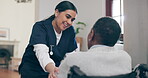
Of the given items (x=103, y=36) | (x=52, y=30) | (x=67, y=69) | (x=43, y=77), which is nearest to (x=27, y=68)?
(x=43, y=77)

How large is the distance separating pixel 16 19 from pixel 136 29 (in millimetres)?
6787

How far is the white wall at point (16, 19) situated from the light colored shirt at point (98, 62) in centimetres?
792

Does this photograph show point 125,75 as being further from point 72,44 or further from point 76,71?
point 72,44

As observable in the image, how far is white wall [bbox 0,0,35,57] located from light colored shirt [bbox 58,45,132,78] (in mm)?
7916

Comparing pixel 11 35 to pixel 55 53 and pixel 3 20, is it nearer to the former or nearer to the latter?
pixel 3 20

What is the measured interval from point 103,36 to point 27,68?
667mm

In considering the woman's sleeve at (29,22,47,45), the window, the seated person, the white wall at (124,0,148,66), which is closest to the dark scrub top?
the woman's sleeve at (29,22,47,45)

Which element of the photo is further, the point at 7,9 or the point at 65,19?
the point at 7,9

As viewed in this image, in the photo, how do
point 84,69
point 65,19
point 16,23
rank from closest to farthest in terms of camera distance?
point 84,69
point 65,19
point 16,23

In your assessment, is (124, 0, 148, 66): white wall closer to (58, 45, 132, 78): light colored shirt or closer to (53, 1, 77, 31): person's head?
(53, 1, 77, 31): person's head

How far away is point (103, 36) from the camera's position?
0.97 meters

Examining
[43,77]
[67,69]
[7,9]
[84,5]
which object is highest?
[7,9]

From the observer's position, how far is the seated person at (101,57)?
904 millimetres

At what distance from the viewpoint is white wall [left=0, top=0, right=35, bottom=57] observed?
862 cm
